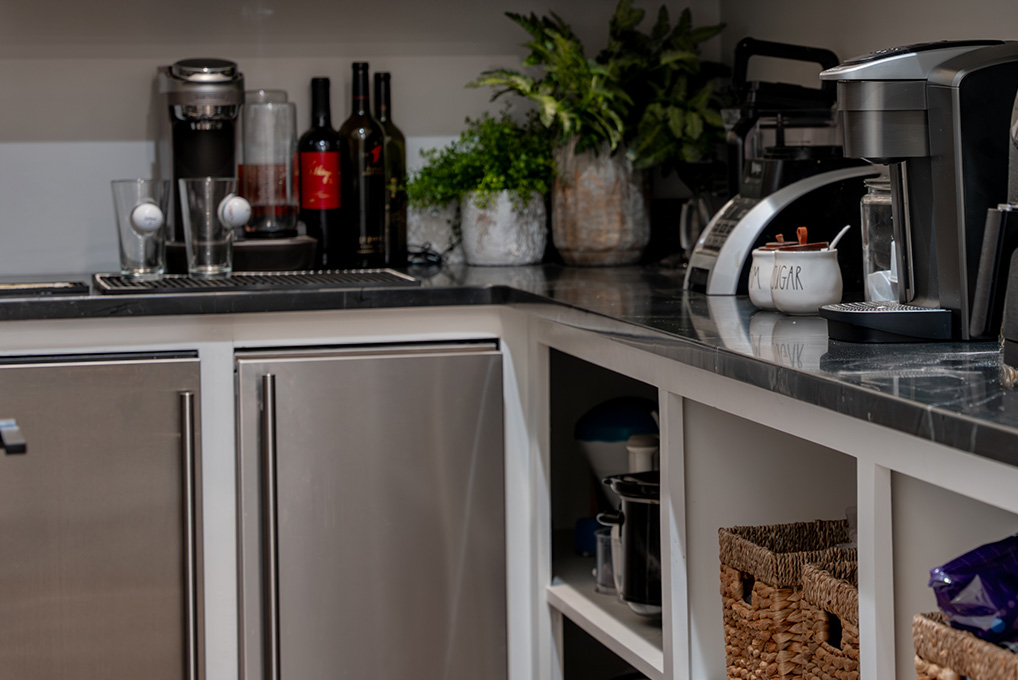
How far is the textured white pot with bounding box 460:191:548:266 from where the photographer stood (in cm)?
225

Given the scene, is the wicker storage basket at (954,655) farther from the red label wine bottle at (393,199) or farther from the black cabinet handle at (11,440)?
the red label wine bottle at (393,199)

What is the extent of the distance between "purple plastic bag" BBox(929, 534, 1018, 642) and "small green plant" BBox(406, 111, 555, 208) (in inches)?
60.4

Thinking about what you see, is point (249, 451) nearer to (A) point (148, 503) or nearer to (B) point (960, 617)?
(A) point (148, 503)

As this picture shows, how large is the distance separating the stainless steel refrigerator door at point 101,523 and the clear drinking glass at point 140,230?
1.01 ft

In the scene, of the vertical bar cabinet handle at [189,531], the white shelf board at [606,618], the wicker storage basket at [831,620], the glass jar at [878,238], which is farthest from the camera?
the vertical bar cabinet handle at [189,531]

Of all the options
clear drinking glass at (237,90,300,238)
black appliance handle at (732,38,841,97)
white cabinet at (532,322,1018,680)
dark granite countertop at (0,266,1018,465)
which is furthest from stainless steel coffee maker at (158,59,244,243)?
black appliance handle at (732,38,841,97)

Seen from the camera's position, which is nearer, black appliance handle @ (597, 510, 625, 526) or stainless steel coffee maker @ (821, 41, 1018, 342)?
stainless steel coffee maker @ (821, 41, 1018, 342)

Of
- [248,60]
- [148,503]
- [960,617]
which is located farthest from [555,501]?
Answer: [960,617]

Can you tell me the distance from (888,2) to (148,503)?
1398 millimetres

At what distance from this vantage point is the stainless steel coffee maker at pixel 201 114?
2.04 meters

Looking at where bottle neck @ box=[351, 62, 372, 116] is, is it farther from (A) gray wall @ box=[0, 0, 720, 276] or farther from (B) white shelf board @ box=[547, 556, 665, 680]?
(B) white shelf board @ box=[547, 556, 665, 680]

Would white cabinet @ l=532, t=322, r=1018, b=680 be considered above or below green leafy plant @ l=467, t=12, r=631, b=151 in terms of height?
below

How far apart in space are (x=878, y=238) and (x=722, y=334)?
0.31m

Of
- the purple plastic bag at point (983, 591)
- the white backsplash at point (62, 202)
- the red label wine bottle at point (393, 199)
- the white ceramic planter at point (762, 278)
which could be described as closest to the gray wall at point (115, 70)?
the white backsplash at point (62, 202)
